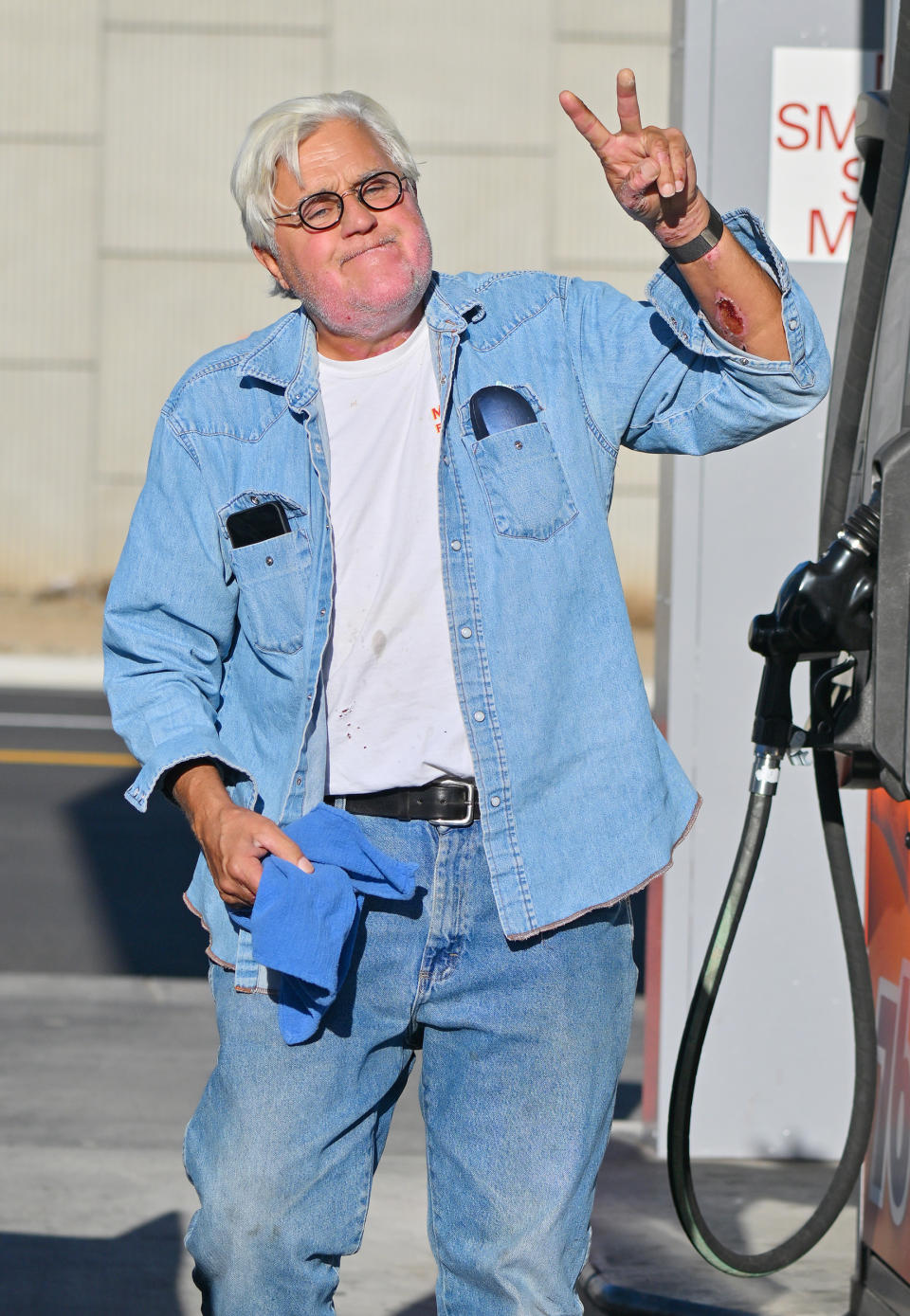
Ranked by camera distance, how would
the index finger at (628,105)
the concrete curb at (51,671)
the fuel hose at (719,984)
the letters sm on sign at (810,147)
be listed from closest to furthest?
the index finger at (628,105)
the fuel hose at (719,984)
the letters sm on sign at (810,147)
the concrete curb at (51,671)

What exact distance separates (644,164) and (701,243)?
0.14 metres

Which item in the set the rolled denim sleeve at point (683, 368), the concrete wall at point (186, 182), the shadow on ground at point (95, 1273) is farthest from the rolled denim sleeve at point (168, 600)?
the concrete wall at point (186, 182)

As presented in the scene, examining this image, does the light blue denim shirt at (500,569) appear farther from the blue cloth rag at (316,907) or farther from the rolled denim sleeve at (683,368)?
the blue cloth rag at (316,907)

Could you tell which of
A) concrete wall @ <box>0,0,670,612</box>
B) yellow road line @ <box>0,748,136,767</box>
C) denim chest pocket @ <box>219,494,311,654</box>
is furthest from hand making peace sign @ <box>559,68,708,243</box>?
concrete wall @ <box>0,0,670,612</box>

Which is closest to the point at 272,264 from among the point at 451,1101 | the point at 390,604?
the point at 390,604

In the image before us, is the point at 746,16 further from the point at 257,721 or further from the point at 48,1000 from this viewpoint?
the point at 48,1000

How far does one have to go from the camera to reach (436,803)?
251 centimetres

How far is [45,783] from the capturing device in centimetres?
1080

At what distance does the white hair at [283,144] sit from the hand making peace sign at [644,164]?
1.09 feet

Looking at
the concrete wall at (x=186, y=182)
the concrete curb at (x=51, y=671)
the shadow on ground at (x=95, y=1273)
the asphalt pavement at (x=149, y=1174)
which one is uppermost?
the concrete wall at (x=186, y=182)

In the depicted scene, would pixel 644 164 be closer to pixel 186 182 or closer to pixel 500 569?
pixel 500 569

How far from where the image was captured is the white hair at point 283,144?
2549 millimetres

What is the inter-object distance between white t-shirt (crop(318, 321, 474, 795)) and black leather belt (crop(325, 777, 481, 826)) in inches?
0.8

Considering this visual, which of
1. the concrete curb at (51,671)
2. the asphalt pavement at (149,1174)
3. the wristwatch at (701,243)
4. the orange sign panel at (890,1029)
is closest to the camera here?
the wristwatch at (701,243)
